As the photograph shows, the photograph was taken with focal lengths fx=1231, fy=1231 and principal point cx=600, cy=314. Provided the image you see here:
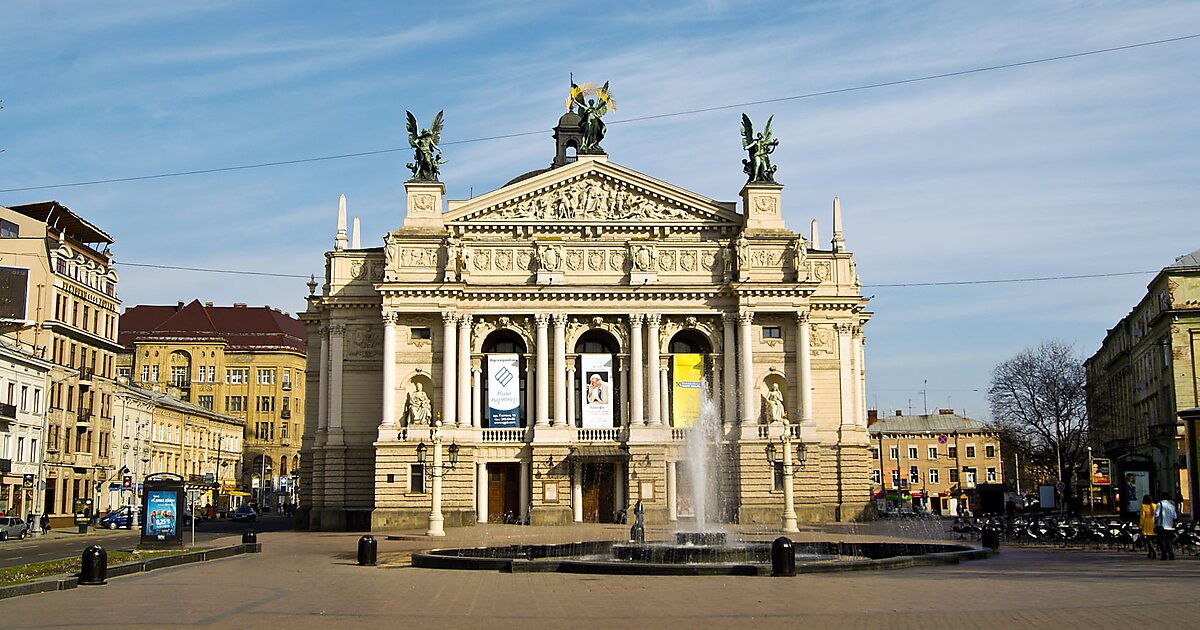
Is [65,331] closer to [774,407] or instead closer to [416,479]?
[416,479]

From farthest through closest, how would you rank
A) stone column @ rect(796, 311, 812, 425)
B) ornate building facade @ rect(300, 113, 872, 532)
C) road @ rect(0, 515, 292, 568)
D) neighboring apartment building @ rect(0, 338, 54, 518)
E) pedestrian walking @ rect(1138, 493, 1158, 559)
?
neighboring apartment building @ rect(0, 338, 54, 518) < stone column @ rect(796, 311, 812, 425) < ornate building facade @ rect(300, 113, 872, 532) < road @ rect(0, 515, 292, 568) < pedestrian walking @ rect(1138, 493, 1158, 559)

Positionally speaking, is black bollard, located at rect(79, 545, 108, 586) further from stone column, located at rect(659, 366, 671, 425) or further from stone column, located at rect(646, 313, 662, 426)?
stone column, located at rect(659, 366, 671, 425)

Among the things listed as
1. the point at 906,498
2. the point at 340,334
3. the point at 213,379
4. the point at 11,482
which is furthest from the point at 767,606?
the point at 213,379

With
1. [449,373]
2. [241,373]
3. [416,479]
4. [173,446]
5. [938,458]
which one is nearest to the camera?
[416,479]

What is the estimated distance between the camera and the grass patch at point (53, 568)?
27.7m

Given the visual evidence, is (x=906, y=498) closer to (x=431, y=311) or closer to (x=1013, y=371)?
(x=1013, y=371)

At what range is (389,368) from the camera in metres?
69.7

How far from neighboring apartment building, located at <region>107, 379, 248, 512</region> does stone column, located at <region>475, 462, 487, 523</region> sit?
68.6 feet

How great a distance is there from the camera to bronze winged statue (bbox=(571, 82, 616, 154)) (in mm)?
77562

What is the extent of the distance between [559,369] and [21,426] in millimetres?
33353

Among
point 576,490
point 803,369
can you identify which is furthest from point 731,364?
point 576,490

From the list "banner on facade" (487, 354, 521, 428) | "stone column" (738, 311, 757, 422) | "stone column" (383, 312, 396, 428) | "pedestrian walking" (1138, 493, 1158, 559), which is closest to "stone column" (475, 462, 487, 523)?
Answer: "banner on facade" (487, 354, 521, 428)

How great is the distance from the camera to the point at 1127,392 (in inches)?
3964

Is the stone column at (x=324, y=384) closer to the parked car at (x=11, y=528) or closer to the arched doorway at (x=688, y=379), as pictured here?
the parked car at (x=11, y=528)
